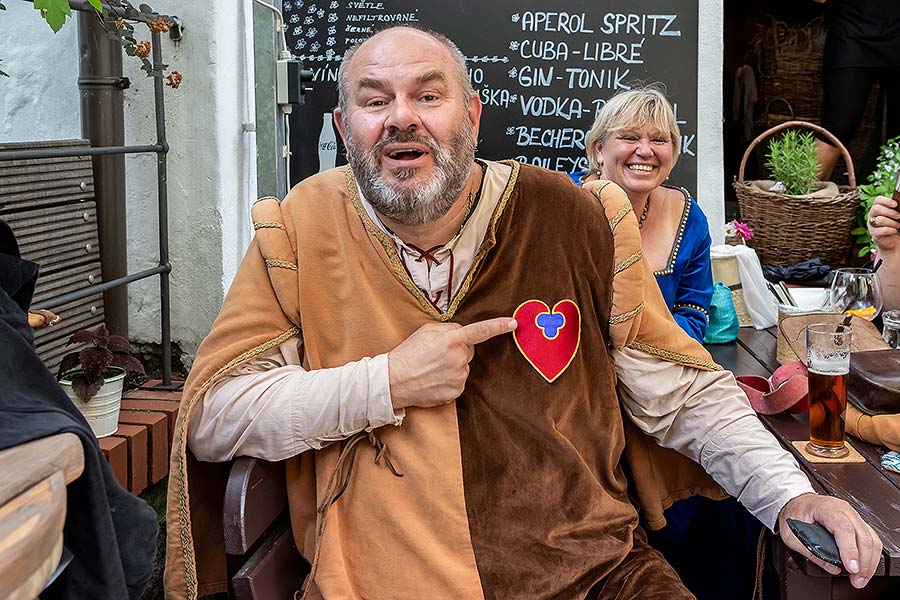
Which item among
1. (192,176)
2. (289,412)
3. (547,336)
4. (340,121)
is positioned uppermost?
(340,121)

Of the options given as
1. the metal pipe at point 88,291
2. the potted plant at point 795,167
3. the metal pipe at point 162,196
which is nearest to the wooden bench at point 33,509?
the metal pipe at point 88,291

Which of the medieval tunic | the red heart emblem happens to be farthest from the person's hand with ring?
the red heart emblem

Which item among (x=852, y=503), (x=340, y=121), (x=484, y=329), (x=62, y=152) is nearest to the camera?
(x=852, y=503)

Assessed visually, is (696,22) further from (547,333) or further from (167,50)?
(547,333)

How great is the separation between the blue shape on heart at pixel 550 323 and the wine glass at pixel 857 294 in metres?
1.22

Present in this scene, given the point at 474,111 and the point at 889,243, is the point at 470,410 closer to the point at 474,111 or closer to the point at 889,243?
the point at 474,111

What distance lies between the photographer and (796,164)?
5074 mm

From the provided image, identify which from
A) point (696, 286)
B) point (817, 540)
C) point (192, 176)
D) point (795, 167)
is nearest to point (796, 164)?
point (795, 167)

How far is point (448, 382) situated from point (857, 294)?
1548 mm

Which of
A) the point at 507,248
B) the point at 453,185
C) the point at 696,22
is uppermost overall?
the point at 696,22

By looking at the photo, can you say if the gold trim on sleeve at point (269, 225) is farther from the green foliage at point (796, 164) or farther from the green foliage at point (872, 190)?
the green foliage at point (796, 164)

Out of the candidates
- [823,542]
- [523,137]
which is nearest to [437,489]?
[823,542]

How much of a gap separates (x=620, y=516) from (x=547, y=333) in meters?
0.41

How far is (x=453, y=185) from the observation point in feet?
6.41
